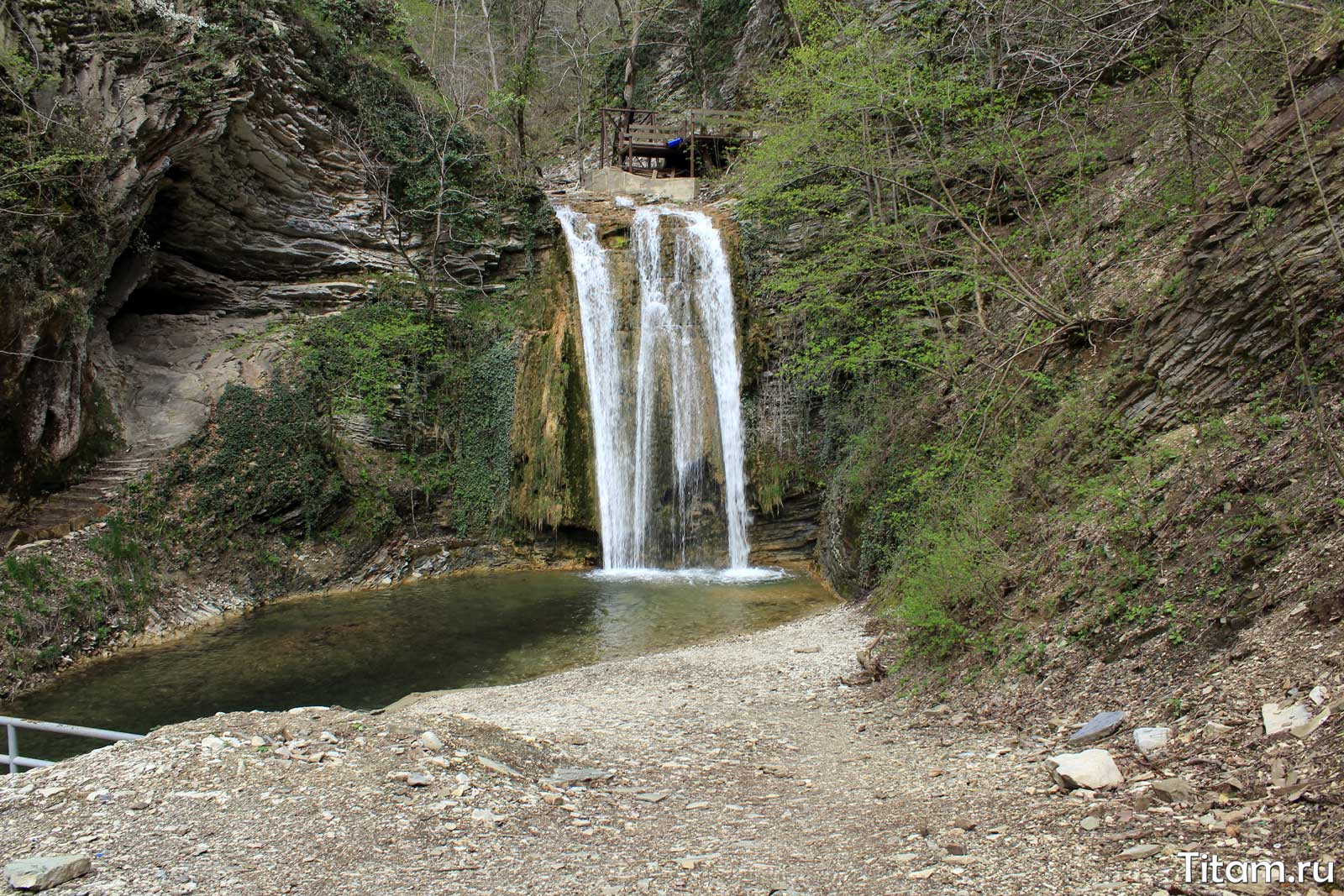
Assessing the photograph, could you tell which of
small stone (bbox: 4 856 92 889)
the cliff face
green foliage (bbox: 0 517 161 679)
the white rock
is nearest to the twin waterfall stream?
the cliff face

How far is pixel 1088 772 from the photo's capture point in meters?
3.03

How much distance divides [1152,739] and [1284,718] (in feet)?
1.60

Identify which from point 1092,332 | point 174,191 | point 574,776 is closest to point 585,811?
point 574,776

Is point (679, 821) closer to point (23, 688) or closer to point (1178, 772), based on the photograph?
point (1178, 772)

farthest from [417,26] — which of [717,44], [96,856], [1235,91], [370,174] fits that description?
[96,856]

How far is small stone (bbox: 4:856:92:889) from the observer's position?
281 cm

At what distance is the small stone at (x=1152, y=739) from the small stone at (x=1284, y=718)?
36cm

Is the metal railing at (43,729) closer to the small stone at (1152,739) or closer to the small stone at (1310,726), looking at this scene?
the small stone at (1152,739)

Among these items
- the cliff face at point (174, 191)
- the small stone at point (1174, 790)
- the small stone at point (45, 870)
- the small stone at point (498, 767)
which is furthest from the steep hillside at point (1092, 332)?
the cliff face at point (174, 191)

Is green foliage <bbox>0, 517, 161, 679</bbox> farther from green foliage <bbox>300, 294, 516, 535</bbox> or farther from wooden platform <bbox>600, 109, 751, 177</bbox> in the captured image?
wooden platform <bbox>600, 109, 751, 177</bbox>

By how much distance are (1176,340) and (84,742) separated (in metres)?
10.1

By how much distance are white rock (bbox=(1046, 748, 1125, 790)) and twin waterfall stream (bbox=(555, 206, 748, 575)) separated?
10074 mm

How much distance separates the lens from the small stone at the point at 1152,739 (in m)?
3.02

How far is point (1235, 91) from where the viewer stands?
5.78 meters
